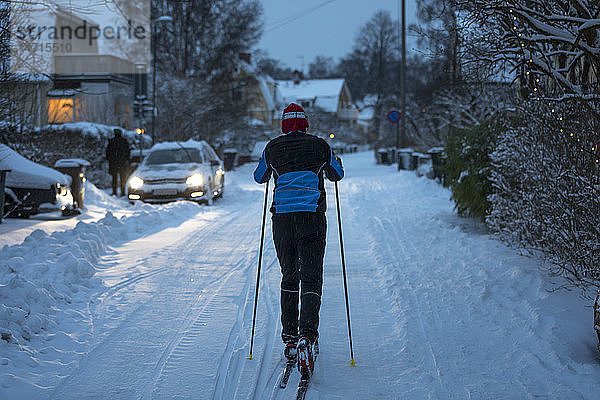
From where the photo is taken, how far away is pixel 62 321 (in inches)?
222

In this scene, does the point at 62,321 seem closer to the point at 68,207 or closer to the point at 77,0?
the point at 77,0

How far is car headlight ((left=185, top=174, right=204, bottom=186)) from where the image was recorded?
15405mm

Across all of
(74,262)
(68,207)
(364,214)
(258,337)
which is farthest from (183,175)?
(258,337)

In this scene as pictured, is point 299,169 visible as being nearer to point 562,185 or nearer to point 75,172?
point 562,185

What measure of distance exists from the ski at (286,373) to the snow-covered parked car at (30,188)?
824 centimetres

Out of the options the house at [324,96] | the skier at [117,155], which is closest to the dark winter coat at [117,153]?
the skier at [117,155]

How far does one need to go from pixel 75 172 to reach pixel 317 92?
2775 inches

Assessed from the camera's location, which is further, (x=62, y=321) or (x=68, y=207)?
(x=68, y=207)

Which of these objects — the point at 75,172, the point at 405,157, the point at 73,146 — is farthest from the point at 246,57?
the point at 75,172

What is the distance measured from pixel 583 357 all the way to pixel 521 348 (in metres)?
0.47

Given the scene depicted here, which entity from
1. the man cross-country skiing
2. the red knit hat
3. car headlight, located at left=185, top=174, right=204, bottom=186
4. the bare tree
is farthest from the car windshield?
the bare tree

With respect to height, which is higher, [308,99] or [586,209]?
[308,99]

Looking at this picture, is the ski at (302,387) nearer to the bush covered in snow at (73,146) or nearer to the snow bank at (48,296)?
the snow bank at (48,296)

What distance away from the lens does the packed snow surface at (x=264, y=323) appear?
4297mm
